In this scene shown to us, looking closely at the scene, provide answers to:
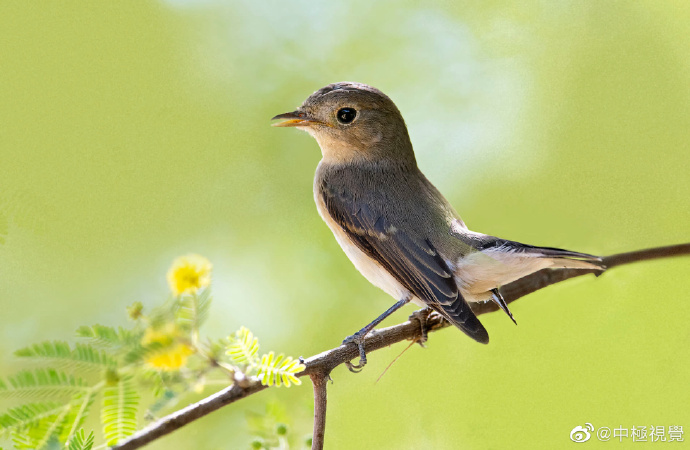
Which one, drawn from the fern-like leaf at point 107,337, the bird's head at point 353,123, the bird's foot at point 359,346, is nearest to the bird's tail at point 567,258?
the bird's foot at point 359,346

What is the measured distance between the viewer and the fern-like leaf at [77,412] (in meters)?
1.73

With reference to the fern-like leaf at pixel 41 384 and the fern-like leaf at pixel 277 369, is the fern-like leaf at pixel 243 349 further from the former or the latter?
the fern-like leaf at pixel 41 384

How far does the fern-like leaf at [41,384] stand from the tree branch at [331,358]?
0.67 feet

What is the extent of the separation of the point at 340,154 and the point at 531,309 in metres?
1.12

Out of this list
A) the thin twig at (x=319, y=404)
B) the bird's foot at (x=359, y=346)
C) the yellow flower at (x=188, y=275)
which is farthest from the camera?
the bird's foot at (x=359, y=346)

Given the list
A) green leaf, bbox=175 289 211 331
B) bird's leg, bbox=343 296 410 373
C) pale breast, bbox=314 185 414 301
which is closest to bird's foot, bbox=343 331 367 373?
bird's leg, bbox=343 296 410 373

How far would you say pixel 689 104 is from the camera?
140 inches

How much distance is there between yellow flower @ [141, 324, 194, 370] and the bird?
31.8 inches

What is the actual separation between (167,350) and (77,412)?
0.27 metres

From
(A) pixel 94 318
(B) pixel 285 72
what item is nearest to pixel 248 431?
(A) pixel 94 318

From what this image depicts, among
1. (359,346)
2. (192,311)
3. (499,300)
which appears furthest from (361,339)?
(192,311)

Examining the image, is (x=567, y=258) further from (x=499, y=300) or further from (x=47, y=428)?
(x=47, y=428)

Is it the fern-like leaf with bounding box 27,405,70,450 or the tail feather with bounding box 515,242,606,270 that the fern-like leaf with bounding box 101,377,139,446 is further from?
the tail feather with bounding box 515,242,606,270

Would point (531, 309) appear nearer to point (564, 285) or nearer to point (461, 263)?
point (564, 285)
